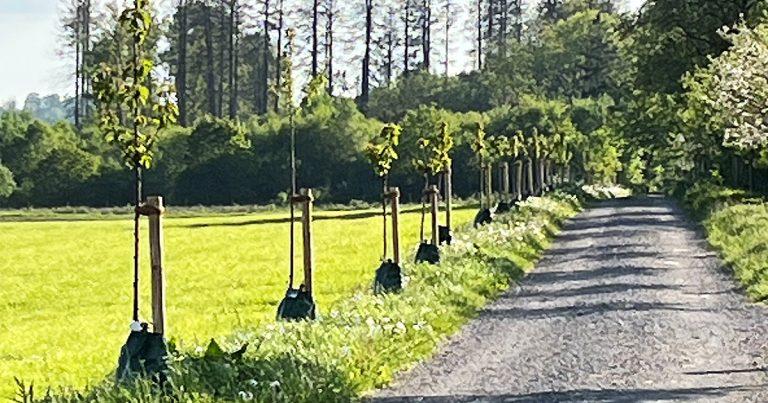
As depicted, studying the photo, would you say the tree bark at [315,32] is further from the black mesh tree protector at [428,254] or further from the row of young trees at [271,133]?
the black mesh tree protector at [428,254]

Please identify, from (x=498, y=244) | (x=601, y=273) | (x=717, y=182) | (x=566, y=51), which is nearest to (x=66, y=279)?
(x=498, y=244)

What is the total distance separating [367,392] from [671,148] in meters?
54.1

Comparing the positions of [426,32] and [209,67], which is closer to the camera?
[209,67]

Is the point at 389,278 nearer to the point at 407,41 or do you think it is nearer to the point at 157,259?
the point at 157,259

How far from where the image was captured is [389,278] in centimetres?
Result: 1872

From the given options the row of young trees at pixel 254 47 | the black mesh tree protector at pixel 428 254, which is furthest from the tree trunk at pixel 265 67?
the black mesh tree protector at pixel 428 254

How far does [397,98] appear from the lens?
289ft

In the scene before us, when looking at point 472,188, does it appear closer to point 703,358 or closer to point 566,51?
point 566,51

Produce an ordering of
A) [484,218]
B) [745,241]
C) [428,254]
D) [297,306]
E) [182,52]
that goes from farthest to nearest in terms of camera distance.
Answer: [182,52]
[484,218]
[745,241]
[428,254]
[297,306]

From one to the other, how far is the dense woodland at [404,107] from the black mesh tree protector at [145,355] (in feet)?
108

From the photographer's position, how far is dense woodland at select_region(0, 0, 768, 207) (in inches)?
2053

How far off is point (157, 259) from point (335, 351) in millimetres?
2020

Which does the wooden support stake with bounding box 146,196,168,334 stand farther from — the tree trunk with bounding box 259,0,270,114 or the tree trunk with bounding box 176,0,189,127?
the tree trunk with bounding box 176,0,189,127

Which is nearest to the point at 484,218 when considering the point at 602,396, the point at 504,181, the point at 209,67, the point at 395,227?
the point at 504,181
